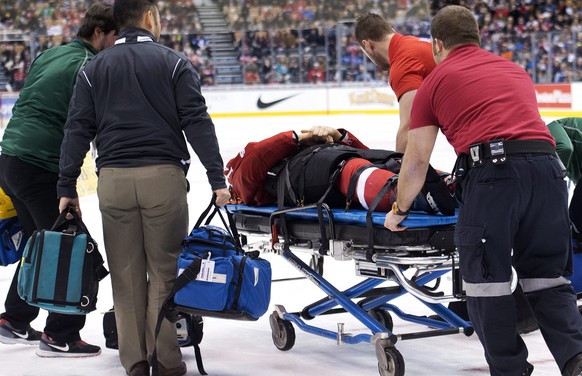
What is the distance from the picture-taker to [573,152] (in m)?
4.52

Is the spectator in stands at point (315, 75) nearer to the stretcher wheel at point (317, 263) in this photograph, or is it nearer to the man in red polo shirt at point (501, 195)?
the stretcher wheel at point (317, 263)

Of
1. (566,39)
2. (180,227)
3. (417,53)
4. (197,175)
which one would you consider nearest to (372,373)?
(180,227)

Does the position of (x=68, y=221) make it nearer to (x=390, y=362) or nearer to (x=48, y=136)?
(x=48, y=136)

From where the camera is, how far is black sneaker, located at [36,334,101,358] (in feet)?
13.6

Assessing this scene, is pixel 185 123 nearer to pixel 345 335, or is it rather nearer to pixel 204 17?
pixel 345 335

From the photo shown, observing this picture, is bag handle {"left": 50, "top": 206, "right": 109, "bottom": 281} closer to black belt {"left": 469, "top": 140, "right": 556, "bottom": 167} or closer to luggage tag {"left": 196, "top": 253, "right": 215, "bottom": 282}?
luggage tag {"left": 196, "top": 253, "right": 215, "bottom": 282}

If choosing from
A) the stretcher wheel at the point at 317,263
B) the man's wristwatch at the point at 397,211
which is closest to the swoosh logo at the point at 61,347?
the stretcher wheel at the point at 317,263

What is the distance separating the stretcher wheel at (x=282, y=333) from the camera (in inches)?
165

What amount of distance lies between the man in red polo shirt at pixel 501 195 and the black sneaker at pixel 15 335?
207 centimetres

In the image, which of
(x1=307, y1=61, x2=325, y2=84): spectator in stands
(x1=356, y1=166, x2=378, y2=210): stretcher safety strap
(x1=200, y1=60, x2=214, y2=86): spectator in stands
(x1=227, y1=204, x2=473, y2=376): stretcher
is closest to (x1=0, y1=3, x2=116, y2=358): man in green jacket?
(x1=227, y1=204, x2=473, y2=376): stretcher

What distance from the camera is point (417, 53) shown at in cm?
459

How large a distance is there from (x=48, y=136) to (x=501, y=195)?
1997 millimetres

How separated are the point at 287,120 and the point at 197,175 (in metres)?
6.34

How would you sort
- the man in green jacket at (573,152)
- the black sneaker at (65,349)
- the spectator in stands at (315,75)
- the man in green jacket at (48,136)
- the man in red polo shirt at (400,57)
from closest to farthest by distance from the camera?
the man in green jacket at (48,136) < the black sneaker at (65,349) < the man in green jacket at (573,152) < the man in red polo shirt at (400,57) < the spectator in stands at (315,75)
